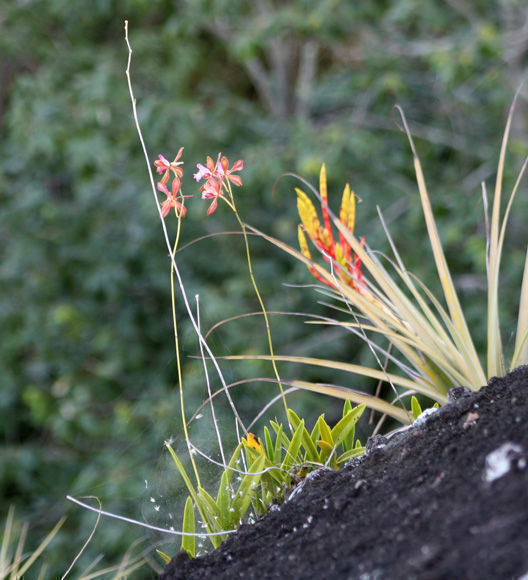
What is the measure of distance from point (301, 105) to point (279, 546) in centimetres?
368

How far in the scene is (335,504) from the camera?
3.20ft

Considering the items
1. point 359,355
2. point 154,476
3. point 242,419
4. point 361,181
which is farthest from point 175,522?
point 361,181

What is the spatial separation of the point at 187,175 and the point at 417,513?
3.06m

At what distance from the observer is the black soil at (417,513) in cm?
75

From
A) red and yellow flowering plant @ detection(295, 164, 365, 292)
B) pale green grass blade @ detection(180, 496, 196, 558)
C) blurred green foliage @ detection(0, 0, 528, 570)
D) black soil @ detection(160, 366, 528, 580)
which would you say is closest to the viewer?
black soil @ detection(160, 366, 528, 580)

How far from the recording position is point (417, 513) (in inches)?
33.6

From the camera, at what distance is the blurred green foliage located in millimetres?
3355

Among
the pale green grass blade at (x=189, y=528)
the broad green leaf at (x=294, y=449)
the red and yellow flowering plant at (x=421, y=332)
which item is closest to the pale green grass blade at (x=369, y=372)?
the red and yellow flowering plant at (x=421, y=332)

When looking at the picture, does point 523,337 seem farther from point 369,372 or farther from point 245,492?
point 245,492

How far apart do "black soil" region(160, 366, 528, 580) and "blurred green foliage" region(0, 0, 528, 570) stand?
1984 millimetres

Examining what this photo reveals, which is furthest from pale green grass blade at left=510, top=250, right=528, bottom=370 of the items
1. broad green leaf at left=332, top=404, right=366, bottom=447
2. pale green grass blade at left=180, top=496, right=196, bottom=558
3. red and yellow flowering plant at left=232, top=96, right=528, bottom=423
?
pale green grass blade at left=180, top=496, right=196, bottom=558

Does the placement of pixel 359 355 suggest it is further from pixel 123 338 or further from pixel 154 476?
pixel 154 476

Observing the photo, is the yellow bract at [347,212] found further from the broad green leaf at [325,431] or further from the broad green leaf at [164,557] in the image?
the broad green leaf at [164,557]

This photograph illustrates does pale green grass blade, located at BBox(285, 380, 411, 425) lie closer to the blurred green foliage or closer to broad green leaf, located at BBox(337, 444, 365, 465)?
broad green leaf, located at BBox(337, 444, 365, 465)
